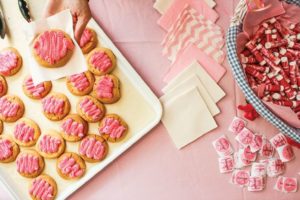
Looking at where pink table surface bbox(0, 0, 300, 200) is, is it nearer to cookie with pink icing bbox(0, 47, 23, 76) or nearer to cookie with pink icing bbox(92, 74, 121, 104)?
cookie with pink icing bbox(92, 74, 121, 104)

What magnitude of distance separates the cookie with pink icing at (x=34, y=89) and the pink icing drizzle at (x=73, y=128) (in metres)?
0.11

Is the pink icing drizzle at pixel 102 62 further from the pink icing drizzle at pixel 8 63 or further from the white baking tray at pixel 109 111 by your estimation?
the pink icing drizzle at pixel 8 63

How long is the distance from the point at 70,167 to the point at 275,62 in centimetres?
62

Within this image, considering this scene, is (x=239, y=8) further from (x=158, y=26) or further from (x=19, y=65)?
(x=19, y=65)

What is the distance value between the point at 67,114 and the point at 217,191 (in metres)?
0.46

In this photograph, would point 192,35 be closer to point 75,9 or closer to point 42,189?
point 75,9

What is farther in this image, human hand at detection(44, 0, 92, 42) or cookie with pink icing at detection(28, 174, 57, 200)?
cookie with pink icing at detection(28, 174, 57, 200)

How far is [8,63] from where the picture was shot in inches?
48.1

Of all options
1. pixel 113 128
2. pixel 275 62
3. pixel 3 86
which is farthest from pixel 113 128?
pixel 275 62

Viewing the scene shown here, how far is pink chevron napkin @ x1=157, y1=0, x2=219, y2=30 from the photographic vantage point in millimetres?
1276

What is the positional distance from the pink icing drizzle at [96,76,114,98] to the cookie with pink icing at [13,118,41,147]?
0.66 feet

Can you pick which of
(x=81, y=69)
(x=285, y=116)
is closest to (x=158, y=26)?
(x=81, y=69)

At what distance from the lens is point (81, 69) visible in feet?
3.43

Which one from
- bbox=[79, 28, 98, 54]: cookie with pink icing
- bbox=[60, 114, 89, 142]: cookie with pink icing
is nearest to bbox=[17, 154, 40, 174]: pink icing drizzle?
bbox=[60, 114, 89, 142]: cookie with pink icing
